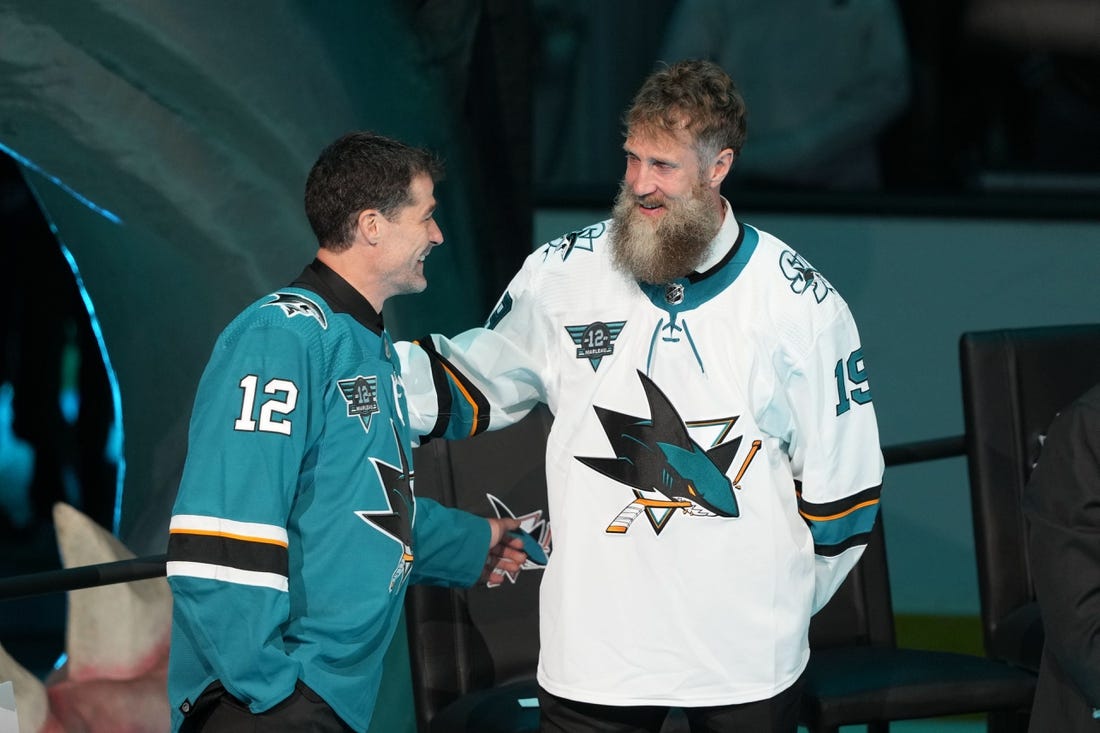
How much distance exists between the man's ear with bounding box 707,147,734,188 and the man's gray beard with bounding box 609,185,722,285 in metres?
0.04

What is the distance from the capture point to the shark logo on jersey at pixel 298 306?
2.38 metres

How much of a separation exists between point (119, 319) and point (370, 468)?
44.1 inches

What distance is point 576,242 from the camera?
284 centimetres

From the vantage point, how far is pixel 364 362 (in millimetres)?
2479

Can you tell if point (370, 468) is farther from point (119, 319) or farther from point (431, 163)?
point (119, 319)

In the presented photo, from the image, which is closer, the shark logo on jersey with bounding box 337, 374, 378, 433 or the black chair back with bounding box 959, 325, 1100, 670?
the shark logo on jersey with bounding box 337, 374, 378, 433

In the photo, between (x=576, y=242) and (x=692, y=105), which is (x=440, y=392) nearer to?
(x=576, y=242)

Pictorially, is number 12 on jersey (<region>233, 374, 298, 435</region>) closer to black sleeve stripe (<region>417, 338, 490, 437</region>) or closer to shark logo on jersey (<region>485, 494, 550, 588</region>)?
black sleeve stripe (<region>417, 338, 490, 437</region>)

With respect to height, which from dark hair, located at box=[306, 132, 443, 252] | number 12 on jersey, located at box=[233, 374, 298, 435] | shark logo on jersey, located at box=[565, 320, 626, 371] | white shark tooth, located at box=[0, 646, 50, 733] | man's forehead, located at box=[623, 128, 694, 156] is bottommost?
white shark tooth, located at box=[0, 646, 50, 733]

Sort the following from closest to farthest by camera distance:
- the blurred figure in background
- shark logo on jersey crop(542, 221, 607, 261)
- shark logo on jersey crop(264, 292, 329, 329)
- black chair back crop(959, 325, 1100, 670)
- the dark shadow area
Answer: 1. shark logo on jersey crop(264, 292, 329, 329)
2. shark logo on jersey crop(542, 221, 607, 261)
3. black chair back crop(959, 325, 1100, 670)
4. the blurred figure in background
5. the dark shadow area

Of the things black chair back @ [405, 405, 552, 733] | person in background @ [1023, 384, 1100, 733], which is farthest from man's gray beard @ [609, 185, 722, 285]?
black chair back @ [405, 405, 552, 733]

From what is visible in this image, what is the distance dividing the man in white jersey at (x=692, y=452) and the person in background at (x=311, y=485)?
32 centimetres

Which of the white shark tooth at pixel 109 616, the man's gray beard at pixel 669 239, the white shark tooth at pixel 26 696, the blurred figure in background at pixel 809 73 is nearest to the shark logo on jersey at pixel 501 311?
the man's gray beard at pixel 669 239

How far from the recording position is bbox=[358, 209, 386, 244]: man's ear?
2479mm
